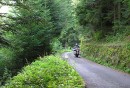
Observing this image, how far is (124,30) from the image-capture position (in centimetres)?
2444

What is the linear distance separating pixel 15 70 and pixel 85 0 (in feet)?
37.5

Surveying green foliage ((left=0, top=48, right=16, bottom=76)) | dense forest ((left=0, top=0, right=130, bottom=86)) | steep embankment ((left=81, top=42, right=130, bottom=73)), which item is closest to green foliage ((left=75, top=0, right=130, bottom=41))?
dense forest ((left=0, top=0, right=130, bottom=86))

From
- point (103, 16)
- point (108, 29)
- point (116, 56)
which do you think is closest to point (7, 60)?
point (116, 56)

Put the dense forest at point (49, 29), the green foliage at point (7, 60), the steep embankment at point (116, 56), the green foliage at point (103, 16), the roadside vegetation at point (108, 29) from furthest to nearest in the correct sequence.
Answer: the green foliage at point (103, 16) → the green foliage at point (7, 60) → the roadside vegetation at point (108, 29) → the dense forest at point (49, 29) → the steep embankment at point (116, 56)

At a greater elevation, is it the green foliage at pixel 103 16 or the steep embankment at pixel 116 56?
the green foliage at pixel 103 16

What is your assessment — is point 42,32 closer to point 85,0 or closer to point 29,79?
point 85,0

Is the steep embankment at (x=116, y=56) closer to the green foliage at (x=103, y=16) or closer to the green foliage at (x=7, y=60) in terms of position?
the green foliage at (x=103, y=16)

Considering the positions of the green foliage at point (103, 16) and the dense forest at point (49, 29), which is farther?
the green foliage at point (103, 16)

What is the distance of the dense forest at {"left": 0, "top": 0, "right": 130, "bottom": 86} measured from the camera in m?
18.8

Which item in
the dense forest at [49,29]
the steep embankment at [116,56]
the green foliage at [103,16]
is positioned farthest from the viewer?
the green foliage at [103,16]

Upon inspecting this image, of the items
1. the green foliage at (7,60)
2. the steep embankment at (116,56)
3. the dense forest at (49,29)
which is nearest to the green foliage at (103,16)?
the dense forest at (49,29)

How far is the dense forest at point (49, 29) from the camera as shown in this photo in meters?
18.8

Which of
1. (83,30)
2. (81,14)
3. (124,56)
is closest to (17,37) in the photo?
(124,56)

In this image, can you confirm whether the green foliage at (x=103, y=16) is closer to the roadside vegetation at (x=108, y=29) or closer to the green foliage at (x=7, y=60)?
the roadside vegetation at (x=108, y=29)
